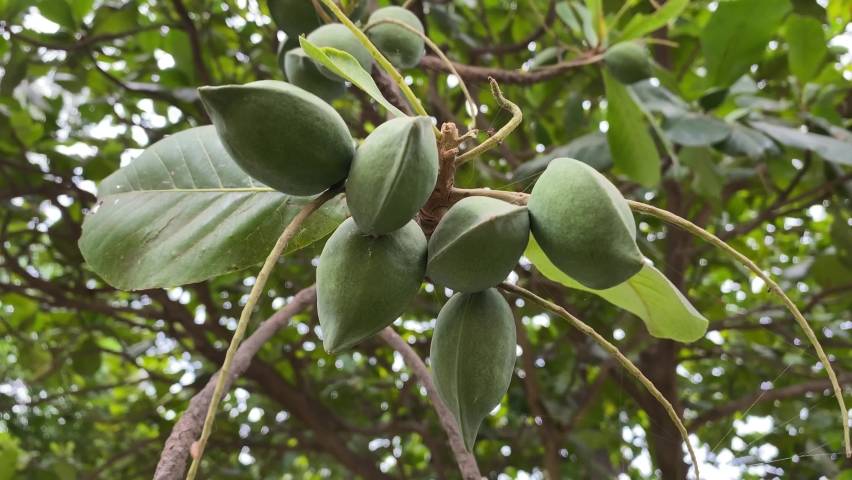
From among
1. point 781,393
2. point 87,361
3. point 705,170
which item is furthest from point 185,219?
point 87,361

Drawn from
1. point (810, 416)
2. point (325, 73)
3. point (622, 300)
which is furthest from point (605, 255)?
point (810, 416)

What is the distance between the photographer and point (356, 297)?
57 centimetres

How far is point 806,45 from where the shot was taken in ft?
5.62

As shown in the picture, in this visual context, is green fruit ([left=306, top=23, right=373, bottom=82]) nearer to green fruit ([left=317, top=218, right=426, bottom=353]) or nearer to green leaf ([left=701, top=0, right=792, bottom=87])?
green fruit ([left=317, top=218, right=426, bottom=353])

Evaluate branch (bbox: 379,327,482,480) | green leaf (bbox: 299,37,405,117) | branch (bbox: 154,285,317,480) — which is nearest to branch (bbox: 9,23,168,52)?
branch (bbox: 154,285,317,480)

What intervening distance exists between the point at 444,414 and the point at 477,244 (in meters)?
0.47

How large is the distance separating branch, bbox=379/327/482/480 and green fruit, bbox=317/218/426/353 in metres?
0.20

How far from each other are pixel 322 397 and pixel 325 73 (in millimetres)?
1819

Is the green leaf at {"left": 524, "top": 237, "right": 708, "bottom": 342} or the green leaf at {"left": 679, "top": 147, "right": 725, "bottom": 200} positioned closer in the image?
the green leaf at {"left": 524, "top": 237, "right": 708, "bottom": 342}

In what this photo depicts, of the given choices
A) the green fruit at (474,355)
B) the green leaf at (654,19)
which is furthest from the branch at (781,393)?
the green fruit at (474,355)

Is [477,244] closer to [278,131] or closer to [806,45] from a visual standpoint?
[278,131]

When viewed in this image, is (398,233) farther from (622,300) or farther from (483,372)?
(622,300)

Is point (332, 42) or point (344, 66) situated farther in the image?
point (332, 42)

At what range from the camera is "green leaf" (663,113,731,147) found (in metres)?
1.51
